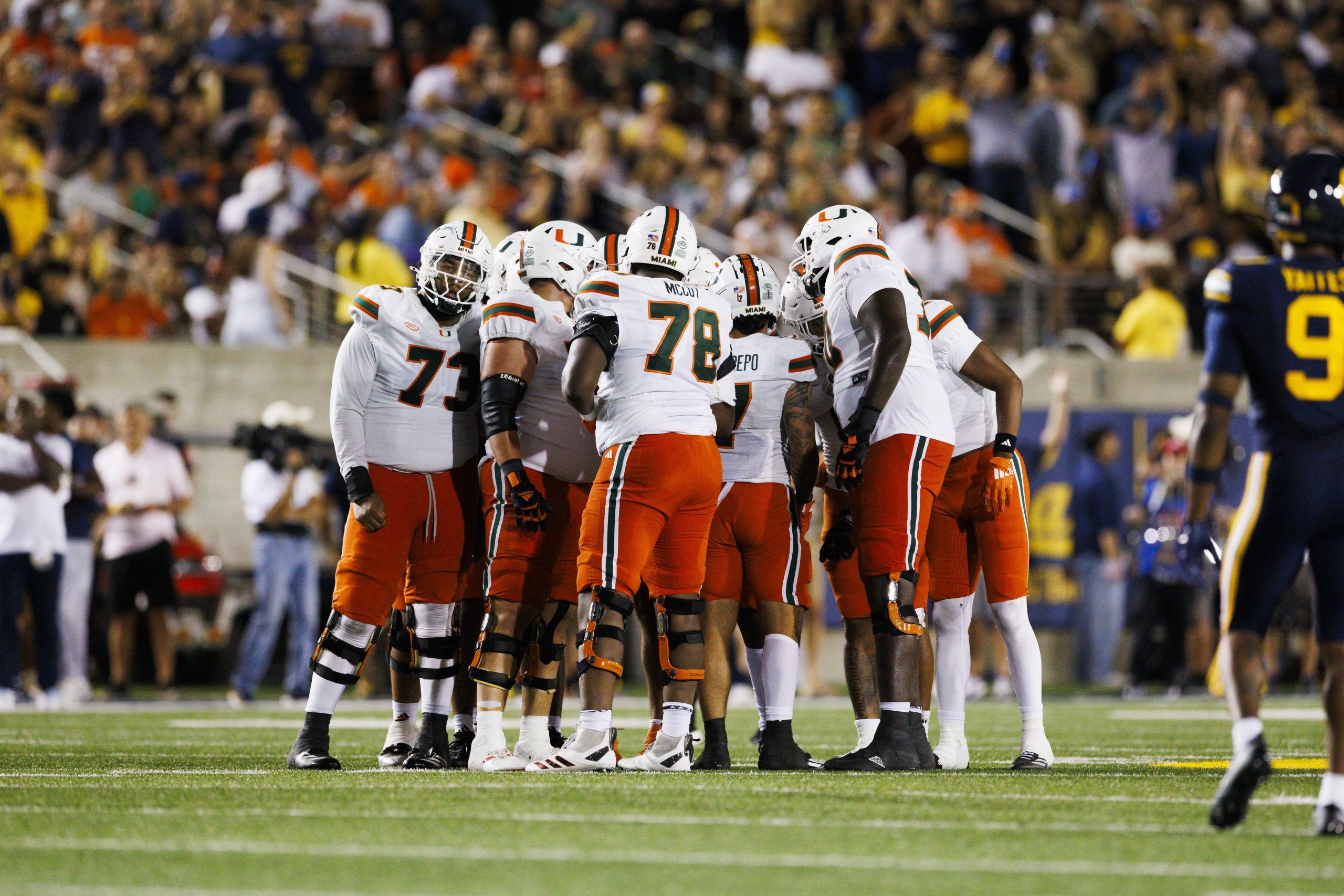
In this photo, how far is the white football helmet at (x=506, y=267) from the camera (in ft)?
26.5

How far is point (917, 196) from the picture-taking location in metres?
17.8

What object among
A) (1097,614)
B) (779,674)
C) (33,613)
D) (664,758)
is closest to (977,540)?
(779,674)

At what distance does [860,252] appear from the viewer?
772 cm

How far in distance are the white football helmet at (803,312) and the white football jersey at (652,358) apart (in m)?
0.77

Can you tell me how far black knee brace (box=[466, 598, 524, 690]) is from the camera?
293 inches

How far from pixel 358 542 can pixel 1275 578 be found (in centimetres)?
392

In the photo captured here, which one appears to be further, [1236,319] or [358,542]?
[358,542]

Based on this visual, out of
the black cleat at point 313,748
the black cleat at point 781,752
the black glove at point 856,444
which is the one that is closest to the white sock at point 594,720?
the black cleat at point 781,752

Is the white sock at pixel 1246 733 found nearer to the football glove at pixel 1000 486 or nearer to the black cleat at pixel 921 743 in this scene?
the black cleat at pixel 921 743

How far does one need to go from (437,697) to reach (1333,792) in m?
3.87

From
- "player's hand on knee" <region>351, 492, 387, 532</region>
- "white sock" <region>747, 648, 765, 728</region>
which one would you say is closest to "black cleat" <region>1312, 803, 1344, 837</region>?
"white sock" <region>747, 648, 765, 728</region>

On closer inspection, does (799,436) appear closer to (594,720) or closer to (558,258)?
(558,258)

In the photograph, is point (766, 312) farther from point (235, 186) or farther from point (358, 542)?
point (235, 186)

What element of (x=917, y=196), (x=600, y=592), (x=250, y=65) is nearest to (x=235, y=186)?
(x=250, y=65)
